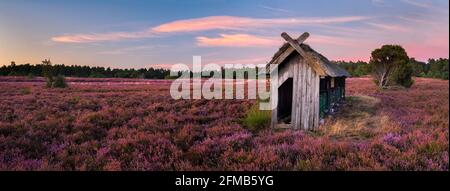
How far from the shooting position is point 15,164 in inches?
305

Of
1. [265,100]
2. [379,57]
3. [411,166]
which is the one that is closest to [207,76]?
[379,57]

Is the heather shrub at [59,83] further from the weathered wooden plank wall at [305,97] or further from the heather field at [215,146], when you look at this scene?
the weathered wooden plank wall at [305,97]

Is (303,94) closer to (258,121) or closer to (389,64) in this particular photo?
(258,121)

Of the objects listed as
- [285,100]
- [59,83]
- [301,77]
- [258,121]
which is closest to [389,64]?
[285,100]

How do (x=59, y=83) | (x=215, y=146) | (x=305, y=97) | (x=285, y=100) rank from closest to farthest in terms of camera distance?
(x=215, y=146) < (x=305, y=97) < (x=285, y=100) < (x=59, y=83)

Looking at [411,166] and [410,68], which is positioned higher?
[410,68]

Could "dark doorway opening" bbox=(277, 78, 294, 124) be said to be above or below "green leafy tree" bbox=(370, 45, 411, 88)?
below

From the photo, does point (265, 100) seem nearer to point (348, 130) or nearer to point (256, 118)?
point (256, 118)

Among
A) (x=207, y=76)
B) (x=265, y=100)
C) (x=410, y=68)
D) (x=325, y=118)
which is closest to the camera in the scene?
(x=325, y=118)

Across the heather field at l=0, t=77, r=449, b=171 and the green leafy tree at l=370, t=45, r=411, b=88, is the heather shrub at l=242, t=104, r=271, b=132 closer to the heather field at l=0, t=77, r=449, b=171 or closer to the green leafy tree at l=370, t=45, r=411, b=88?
the heather field at l=0, t=77, r=449, b=171

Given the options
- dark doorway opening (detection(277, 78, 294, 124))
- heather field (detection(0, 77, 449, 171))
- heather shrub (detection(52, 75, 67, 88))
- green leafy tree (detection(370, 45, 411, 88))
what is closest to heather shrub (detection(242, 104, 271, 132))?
heather field (detection(0, 77, 449, 171))

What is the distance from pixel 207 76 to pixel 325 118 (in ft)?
199

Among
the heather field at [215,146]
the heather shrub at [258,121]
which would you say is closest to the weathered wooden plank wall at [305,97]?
the heather field at [215,146]

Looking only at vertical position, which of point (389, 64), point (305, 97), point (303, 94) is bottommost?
point (305, 97)
